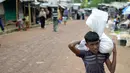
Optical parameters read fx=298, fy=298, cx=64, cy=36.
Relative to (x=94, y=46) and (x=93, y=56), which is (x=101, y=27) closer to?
(x=94, y=46)

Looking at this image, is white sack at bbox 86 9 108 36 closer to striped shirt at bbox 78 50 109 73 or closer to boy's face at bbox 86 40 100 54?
boy's face at bbox 86 40 100 54

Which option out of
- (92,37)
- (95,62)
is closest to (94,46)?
(92,37)

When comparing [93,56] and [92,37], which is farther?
[93,56]

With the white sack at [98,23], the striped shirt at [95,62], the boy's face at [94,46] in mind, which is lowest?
the striped shirt at [95,62]

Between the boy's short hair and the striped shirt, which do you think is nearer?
the boy's short hair

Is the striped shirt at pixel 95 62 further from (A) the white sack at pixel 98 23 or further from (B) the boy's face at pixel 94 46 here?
(A) the white sack at pixel 98 23

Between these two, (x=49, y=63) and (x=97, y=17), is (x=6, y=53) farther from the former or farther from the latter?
(x=97, y=17)

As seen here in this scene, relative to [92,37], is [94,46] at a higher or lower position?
lower

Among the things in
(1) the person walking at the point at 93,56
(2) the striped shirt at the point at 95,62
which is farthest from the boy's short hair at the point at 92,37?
(2) the striped shirt at the point at 95,62

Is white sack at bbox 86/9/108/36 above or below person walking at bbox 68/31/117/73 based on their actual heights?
above

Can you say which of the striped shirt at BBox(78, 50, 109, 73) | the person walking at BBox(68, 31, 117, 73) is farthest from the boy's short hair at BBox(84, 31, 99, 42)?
the striped shirt at BBox(78, 50, 109, 73)

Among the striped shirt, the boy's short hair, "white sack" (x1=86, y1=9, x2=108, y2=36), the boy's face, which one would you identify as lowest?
the striped shirt

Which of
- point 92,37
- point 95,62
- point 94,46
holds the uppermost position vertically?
point 92,37

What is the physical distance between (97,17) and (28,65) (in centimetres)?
567
